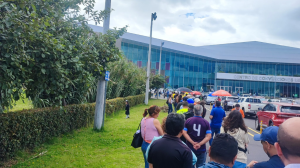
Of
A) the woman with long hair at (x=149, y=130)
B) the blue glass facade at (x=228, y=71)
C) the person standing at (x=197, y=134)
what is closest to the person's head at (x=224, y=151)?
the woman with long hair at (x=149, y=130)

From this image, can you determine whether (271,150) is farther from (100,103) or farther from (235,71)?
(235,71)

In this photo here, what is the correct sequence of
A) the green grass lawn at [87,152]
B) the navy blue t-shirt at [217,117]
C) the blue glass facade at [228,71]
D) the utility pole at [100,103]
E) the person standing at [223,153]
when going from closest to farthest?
the person standing at [223,153] < the green grass lawn at [87,152] < the navy blue t-shirt at [217,117] < the utility pole at [100,103] < the blue glass facade at [228,71]

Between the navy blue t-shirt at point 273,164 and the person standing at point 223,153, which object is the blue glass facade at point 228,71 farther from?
the person standing at point 223,153

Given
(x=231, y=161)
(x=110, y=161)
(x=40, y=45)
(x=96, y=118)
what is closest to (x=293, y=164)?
(x=231, y=161)

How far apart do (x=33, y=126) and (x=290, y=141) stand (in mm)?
6756

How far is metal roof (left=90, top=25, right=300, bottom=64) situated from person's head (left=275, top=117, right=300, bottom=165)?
148 feet

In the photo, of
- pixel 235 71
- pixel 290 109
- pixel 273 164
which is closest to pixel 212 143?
pixel 273 164

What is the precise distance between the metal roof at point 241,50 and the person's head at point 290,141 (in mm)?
45228

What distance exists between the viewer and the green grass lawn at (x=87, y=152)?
6.22m

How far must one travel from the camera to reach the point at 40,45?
15.0 feet

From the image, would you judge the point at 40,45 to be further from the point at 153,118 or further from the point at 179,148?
the point at 179,148

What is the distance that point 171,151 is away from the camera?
2.85 meters

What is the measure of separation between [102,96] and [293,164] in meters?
9.35

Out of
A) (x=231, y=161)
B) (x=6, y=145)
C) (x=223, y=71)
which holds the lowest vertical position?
(x=6, y=145)
